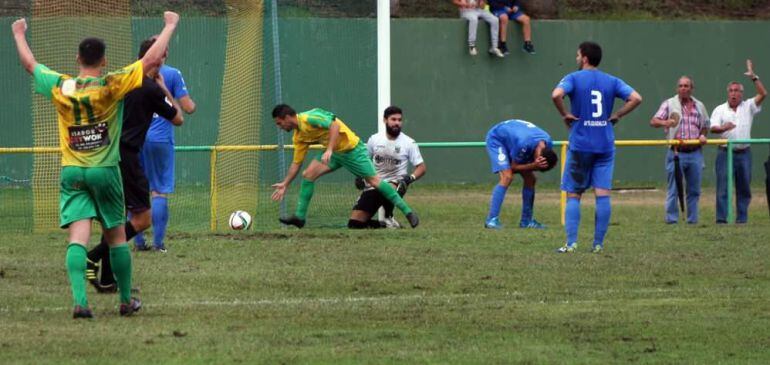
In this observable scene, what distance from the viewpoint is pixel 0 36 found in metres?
24.0

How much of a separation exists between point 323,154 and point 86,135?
748 centimetres

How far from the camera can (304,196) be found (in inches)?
649

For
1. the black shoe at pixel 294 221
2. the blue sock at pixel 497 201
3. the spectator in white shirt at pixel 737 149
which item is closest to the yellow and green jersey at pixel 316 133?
the black shoe at pixel 294 221

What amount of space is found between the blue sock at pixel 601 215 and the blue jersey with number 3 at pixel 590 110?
0.46 meters

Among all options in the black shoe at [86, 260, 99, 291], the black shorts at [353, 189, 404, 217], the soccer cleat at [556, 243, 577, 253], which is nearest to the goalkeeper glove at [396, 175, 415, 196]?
the black shorts at [353, 189, 404, 217]

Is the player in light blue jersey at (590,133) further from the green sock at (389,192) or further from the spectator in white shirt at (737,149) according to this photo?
the spectator in white shirt at (737,149)

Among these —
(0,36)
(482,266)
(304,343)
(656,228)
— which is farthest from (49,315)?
(0,36)

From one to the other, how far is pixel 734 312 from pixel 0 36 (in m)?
17.1

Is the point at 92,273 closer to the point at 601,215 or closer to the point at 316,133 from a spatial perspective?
the point at 601,215

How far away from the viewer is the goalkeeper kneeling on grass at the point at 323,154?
1566 cm

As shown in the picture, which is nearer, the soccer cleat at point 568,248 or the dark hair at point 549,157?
the soccer cleat at point 568,248

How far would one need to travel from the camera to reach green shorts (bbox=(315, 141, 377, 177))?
16.1 metres

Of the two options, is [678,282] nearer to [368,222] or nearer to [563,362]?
[563,362]

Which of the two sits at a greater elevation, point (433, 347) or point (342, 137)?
point (342, 137)
